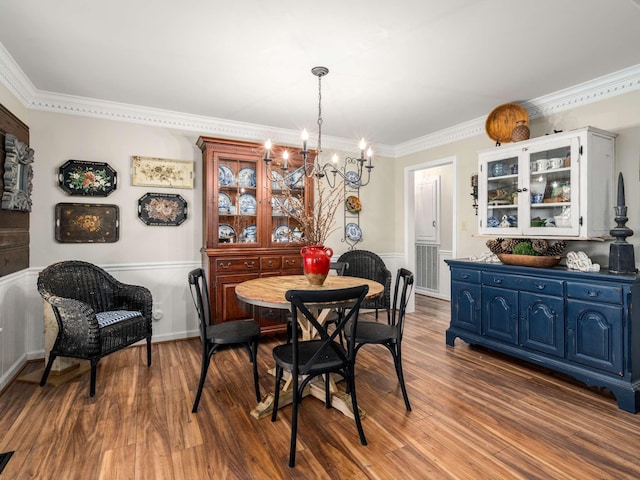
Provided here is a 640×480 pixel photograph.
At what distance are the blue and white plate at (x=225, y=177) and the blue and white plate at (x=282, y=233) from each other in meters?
0.73

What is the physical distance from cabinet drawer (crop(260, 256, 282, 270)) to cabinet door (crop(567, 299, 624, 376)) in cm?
270

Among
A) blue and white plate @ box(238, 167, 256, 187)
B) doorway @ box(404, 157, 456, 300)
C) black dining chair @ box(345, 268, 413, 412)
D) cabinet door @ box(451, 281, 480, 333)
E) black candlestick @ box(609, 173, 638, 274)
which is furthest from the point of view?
doorway @ box(404, 157, 456, 300)

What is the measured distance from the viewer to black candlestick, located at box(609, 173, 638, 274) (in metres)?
2.53

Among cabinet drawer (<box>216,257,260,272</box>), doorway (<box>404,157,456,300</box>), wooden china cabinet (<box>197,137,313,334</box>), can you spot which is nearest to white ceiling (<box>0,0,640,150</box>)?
wooden china cabinet (<box>197,137,313,334</box>)

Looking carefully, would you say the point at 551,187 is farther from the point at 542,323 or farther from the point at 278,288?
the point at 278,288

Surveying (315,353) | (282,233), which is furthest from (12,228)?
(315,353)

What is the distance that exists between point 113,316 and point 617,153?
438cm

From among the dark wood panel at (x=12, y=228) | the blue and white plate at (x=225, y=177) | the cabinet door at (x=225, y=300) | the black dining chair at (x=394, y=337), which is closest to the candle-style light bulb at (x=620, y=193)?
the black dining chair at (x=394, y=337)

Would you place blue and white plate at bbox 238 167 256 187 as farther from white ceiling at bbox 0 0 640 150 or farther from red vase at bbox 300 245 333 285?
red vase at bbox 300 245 333 285

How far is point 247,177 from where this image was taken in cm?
392

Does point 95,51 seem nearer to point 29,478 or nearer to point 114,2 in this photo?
point 114,2

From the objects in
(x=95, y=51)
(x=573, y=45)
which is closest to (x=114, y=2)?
(x=95, y=51)

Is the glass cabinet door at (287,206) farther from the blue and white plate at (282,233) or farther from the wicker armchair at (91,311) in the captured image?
the wicker armchair at (91,311)

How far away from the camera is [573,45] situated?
2412 mm
